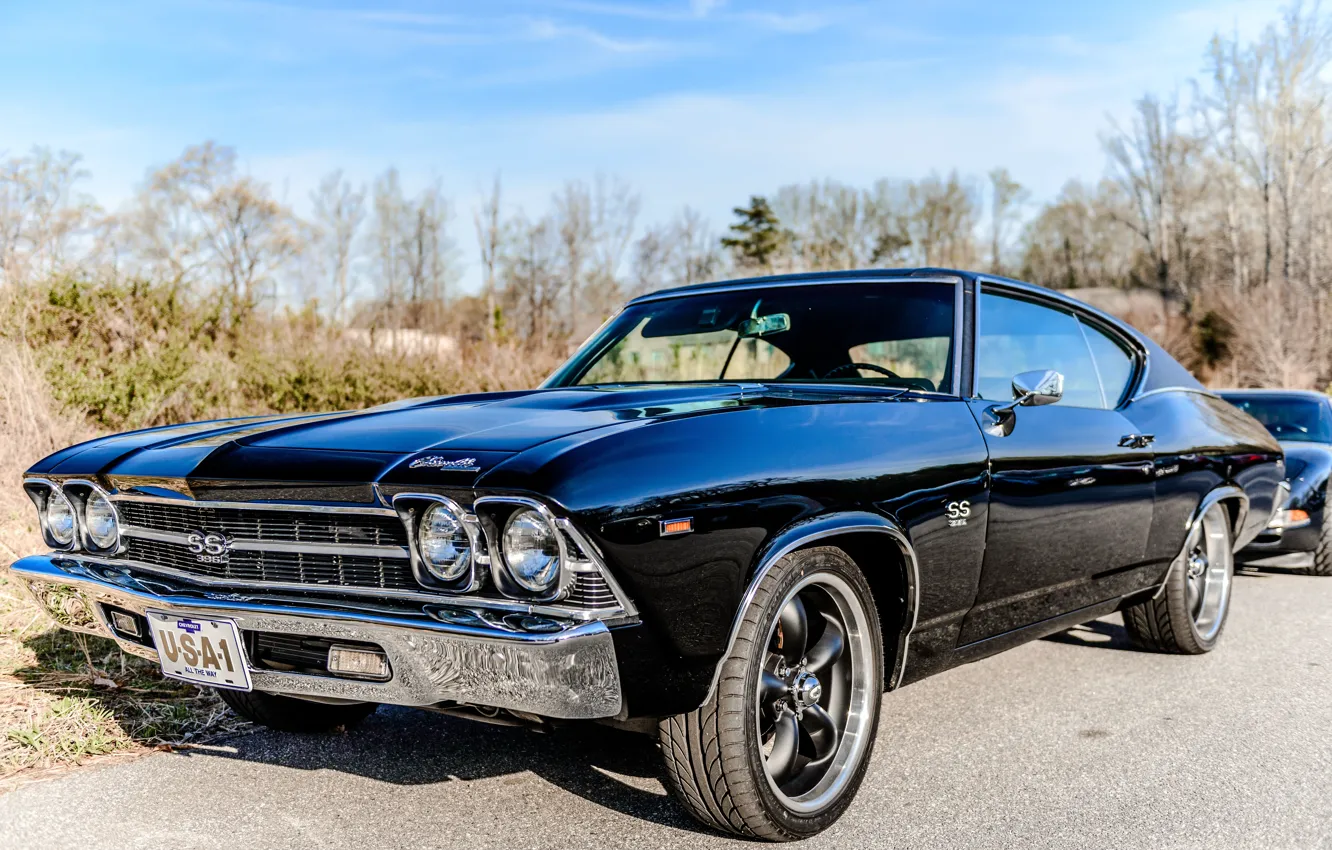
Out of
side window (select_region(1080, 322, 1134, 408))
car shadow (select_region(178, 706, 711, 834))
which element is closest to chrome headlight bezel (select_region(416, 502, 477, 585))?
car shadow (select_region(178, 706, 711, 834))

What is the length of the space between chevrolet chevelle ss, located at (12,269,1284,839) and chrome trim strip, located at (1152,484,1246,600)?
0.44 m

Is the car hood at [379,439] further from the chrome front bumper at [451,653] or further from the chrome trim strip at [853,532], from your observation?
the chrome trim strip at [853,532]

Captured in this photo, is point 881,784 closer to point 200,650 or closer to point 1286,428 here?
point 200,650

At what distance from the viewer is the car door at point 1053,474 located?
3656 millimetres

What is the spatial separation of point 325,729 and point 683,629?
2.02 m

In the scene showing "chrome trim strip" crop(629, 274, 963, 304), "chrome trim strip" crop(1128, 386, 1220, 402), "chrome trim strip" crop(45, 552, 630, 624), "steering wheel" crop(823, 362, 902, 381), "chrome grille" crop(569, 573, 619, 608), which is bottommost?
"chrome trim strip" crop(45, 552, 630, 624)

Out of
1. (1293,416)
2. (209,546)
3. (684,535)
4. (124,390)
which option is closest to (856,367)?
(684,535)

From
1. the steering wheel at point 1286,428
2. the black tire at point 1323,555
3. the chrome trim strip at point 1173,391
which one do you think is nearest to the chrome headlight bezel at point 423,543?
the chrome trim strip at point 1173,391

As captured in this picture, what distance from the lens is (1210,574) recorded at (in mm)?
5352

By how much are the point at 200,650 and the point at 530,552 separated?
0.99 meters

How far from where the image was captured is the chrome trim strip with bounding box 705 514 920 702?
268cm

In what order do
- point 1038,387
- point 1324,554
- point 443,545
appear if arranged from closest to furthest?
point 443,545 < point 1038,387 < point 1324,554

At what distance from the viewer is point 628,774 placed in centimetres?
350

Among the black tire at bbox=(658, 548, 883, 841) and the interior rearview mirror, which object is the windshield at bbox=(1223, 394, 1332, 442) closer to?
the interior rearview mirror
